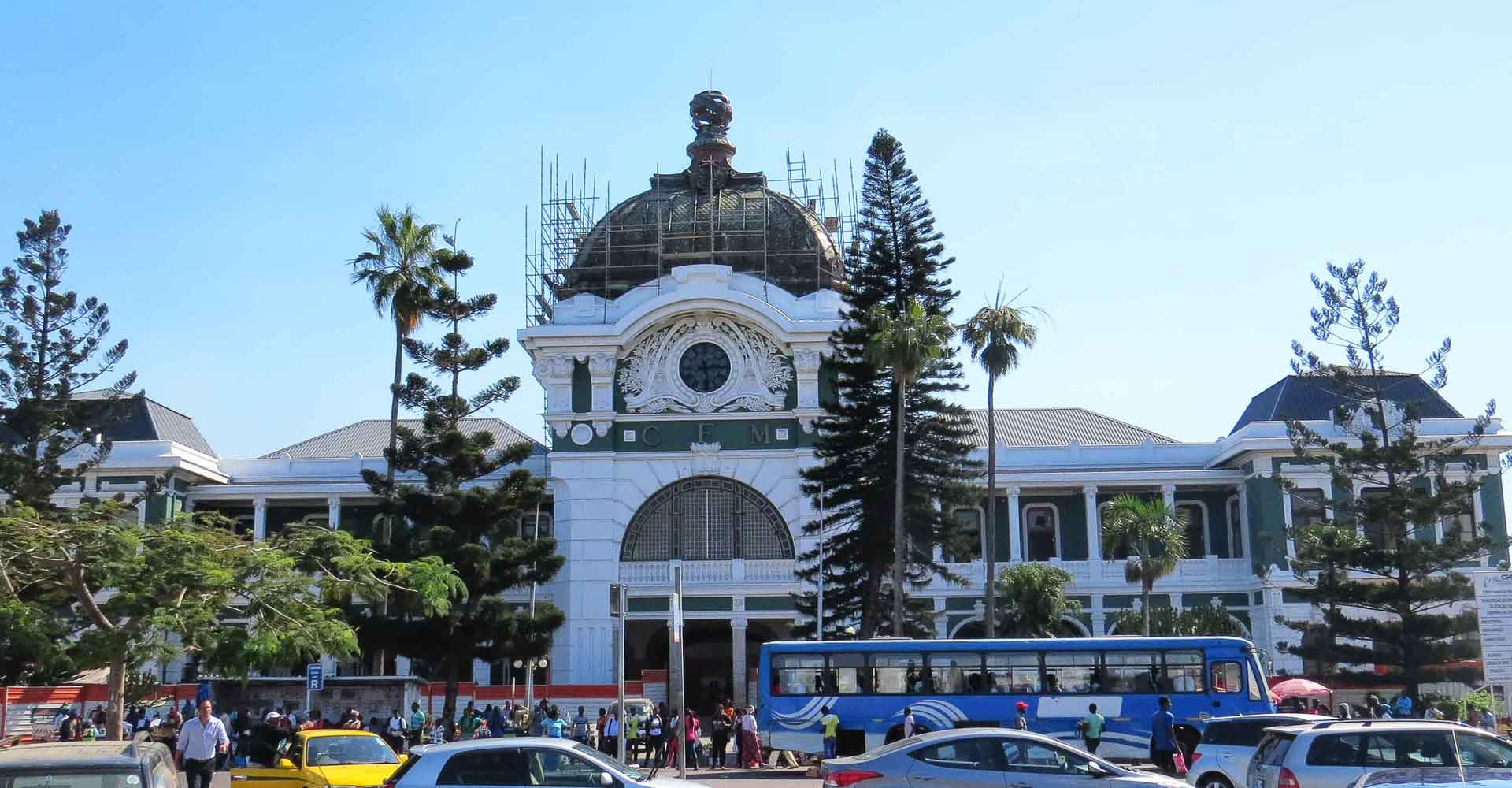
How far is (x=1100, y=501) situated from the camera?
47.5 meters

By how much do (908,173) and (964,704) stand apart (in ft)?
53.7

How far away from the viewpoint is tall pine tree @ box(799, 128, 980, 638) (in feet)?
118

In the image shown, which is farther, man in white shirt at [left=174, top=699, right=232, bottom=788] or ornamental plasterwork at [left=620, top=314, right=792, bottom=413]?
ornamental plasterwork at [left=620, top=314, right=792, bottom=413]

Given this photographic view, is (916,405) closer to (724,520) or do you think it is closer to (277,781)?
(724,520)

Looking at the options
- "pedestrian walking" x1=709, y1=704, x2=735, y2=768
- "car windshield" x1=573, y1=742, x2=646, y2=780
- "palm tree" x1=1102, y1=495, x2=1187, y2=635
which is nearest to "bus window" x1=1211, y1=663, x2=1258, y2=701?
"pedestrian walking" x1=709, y1=704, x2=735, y2=768

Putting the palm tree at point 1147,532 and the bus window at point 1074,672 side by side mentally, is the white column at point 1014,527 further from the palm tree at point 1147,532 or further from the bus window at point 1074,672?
the bus window at point 1074,672

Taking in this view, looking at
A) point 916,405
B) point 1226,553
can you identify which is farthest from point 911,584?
point 1226,553

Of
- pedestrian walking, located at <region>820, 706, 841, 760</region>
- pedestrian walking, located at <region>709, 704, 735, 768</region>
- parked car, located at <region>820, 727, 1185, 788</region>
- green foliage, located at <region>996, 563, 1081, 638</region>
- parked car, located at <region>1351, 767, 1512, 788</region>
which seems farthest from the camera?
green foliage, located at <region>996, 563, 1081, 638</region>

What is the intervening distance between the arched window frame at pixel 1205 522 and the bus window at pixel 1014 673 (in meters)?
22.8

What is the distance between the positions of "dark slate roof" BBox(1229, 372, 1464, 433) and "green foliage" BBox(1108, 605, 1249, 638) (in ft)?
23.9

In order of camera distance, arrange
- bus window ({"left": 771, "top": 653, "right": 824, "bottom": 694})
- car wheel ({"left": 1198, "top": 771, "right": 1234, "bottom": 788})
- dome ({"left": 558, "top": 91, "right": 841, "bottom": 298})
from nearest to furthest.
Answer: car wheel ({"left": 1198, "top": 771, "right": 1234, "bottom": 788})
bus window ({"left": 771, "top": 653, "right": 824, "bottom": 694})
dome ({"left": 558, "top": 91, "right": 841, "bottom": 298})

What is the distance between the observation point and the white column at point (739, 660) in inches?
1630

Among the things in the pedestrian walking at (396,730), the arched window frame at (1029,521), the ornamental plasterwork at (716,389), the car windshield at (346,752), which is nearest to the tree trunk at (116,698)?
the car windshield at (346,752)

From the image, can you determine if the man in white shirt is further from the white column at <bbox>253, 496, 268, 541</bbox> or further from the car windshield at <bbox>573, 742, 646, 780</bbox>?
the white column at <bbox>253, 496, 268, 541</bbox>
